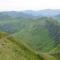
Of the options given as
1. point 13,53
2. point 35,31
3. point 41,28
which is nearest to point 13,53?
point 13,53

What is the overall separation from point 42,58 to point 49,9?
8723 millimetres

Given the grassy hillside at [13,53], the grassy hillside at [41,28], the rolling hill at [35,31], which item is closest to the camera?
the grassy hillside at [13,53]

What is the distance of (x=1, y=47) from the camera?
34.0ft

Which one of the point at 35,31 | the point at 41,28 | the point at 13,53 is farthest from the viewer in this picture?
the point at 41,28

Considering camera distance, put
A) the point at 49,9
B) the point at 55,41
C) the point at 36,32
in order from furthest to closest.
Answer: the point at 36,32 < the point at 55,41 < the point at 49,9

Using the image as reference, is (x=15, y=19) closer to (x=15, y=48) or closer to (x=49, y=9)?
(x=49, y=9)

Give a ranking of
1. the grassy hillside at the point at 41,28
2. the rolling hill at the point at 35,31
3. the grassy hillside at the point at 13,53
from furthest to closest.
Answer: the grassy hillside at the point at 41,28
the rolling hill at the point at 35,31
the grassy hillside at the point at 13,53

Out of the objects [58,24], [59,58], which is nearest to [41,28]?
[58,24]

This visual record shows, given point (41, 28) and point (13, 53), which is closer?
point (13, 53)

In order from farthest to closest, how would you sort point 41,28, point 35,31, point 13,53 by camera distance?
point 41,28
point 35,31
point 13,53

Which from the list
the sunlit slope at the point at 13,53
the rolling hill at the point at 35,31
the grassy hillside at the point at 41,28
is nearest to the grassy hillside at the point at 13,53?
the sunlit slope at the point at 13,53

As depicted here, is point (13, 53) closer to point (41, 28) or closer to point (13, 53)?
point (13, 53)

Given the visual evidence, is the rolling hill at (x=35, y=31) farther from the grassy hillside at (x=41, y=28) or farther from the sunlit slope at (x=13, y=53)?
the sunlit slope at (x=13, y=53)

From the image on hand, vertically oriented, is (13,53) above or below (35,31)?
above
